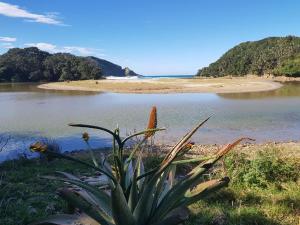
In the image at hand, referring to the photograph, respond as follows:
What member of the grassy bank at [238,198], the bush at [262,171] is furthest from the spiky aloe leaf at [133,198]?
the bush at [262,171]

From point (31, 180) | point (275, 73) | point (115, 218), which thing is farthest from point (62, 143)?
point (275, 73)

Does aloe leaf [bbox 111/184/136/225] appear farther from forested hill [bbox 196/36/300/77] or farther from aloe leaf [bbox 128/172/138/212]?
forested hill [bbox 196/36/300/77]

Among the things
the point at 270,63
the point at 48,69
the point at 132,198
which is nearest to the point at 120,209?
the point at 132,198

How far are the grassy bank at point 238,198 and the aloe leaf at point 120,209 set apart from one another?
1499mm

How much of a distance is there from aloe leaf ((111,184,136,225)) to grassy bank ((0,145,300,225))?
150cm

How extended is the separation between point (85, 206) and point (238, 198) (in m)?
2.76

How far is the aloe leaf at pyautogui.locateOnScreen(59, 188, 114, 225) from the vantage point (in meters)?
2.73

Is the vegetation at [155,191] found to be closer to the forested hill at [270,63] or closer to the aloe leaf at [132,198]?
the aloe leaf at [132,198]

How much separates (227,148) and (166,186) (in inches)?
31.9

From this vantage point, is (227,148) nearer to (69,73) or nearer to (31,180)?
(31,180)

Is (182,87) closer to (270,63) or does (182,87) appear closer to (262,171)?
(262,171)

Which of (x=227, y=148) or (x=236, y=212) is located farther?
(x=236, y=212)

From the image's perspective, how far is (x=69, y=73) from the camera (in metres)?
117

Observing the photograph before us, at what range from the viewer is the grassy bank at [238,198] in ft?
14.0
